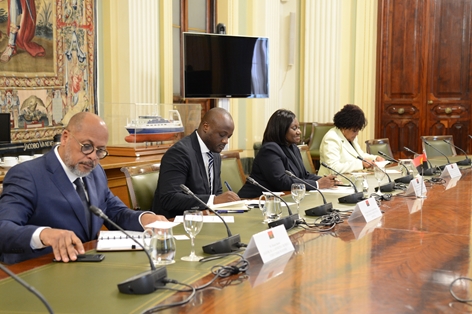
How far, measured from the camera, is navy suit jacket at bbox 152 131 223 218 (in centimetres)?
320

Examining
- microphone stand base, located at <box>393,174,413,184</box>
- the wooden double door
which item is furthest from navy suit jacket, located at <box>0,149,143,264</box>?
the wooden double door

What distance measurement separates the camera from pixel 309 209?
295 centimetres

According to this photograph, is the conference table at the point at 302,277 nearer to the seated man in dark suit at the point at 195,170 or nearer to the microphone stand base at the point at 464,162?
the seated man in dark suit at the point at 195,170

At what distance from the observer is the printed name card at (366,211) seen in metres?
2.80

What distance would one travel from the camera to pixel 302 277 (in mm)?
1846

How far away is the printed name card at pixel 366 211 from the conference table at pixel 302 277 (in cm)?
15

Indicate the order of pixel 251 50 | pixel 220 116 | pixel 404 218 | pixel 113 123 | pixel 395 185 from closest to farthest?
pixel 404 218 → pixel 220 116 → pixel 395 185 → pixel 113 123 → pixel 251 50

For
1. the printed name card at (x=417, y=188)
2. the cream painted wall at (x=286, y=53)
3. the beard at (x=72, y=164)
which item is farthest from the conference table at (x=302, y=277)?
the cream painted wall at (x=286, y=53)

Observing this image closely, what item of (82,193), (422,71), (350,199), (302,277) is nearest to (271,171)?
(350,199)

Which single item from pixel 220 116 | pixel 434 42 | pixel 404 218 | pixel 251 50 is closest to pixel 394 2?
pixel 434 42

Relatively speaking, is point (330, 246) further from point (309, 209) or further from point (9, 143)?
point (9, 143)

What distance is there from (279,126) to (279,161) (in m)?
0.28

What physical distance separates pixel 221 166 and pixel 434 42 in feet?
16.4

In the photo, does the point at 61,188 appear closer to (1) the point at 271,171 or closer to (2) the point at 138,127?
(1) the point at 271,171
